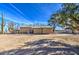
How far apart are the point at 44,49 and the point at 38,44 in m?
0.09

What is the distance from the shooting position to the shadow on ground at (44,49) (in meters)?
2.13

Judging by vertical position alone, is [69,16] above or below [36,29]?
above

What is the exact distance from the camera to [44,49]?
2139mm

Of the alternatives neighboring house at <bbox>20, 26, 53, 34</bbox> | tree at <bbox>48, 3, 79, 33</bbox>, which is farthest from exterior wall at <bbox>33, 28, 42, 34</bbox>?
tree at <bbox>48, 3, 79, 33</bbox>

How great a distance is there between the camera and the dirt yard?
7.00 feet

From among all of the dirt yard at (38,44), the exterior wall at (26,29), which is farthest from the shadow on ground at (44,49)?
the exterior wall at (26,29)

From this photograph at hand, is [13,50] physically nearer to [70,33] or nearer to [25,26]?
[25,26]

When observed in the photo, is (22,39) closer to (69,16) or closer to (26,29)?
(26,29)

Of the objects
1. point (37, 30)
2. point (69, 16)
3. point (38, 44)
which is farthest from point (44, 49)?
point (69, 16)

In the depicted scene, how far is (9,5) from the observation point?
2.14 meters

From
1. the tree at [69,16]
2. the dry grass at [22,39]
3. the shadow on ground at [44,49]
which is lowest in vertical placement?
the shadow on ground at [44,49]

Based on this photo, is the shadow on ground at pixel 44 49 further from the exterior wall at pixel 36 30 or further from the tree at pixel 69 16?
the tree at pixel 69 16

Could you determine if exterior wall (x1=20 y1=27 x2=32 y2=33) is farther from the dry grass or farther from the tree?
the tree

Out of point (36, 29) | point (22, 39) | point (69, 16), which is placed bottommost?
point (22, 39)
